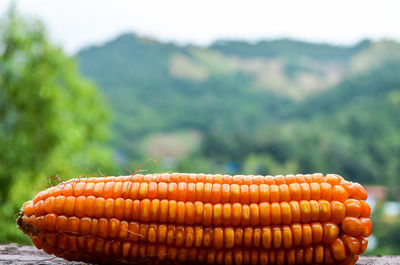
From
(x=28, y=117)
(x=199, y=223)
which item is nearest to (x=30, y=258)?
(x=199, y=223)

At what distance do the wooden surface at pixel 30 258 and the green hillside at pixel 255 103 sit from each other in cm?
4043

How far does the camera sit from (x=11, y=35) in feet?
60.2

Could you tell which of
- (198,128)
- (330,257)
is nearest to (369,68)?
(198,128)

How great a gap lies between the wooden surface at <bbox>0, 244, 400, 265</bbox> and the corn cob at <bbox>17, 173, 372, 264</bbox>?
0.86 feet

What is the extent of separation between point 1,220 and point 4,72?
625 cm

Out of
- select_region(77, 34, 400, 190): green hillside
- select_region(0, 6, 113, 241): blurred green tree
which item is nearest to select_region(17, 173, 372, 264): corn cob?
select_region(0, 6, 113, 241): blurred green tree

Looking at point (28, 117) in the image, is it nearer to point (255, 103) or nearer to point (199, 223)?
point (199, 223)

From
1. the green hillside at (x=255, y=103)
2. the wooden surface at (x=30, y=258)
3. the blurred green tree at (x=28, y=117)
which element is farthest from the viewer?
the green hillside at (x=255, y=103)

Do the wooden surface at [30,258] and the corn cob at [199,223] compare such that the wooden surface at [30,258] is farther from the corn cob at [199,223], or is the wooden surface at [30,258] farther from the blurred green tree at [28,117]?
the blurred green tree at [28,117]

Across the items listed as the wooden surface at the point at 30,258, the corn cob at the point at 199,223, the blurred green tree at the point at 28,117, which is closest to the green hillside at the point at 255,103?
the blurred green tree at the point at 28,117

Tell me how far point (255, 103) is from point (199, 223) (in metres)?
73.7

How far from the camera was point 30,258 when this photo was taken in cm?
323

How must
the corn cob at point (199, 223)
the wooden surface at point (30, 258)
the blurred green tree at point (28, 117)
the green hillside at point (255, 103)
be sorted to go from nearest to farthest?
the corn cob at point (199, 223), the wooden surface at point (30, 258), the blurred green tree at point (28, 117), the green hillside at point (255, 103)

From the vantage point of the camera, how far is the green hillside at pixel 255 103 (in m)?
52.6
